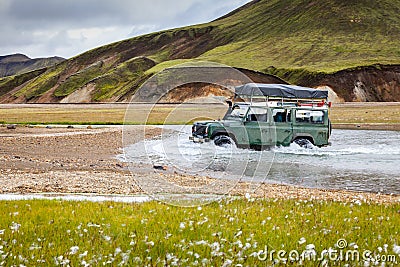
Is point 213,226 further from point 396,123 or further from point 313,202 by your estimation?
point 396,123

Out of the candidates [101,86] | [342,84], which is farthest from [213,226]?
[101,86]

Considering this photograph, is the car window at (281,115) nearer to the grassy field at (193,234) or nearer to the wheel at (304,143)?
the wheel at (304,143)

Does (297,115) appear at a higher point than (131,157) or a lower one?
higher

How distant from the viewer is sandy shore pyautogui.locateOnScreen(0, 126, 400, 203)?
1383 centimetres

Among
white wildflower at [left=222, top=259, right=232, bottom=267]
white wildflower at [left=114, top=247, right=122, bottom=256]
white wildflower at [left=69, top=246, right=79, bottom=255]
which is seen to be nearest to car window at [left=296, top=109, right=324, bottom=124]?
white wildflower at [left=114, top=247, right=122, bottom=256]

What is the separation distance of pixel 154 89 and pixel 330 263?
9719 mm

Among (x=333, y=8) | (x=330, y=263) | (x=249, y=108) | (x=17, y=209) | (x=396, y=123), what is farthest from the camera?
(x=333, y=8)

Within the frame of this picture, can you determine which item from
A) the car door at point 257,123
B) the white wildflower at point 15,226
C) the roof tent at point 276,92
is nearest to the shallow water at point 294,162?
the car door at point 257,123

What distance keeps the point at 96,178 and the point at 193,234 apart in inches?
366

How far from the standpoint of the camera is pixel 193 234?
741 centimetres

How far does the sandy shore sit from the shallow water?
1.57 m

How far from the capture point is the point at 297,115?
80.8 feet

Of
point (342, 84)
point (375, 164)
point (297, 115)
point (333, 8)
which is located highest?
point (333, 8)

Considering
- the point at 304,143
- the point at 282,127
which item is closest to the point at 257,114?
the point at 282,127
